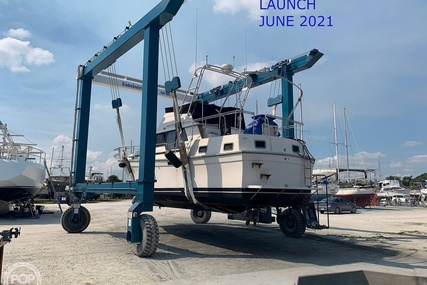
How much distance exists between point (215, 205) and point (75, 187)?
20.3 feet

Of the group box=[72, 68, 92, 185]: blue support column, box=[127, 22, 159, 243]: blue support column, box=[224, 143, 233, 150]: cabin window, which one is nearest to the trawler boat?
box=[224, 143, 233, 150]: cabin window

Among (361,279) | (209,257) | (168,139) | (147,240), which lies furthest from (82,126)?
(361,279)

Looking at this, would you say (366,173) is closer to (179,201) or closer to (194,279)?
(179,201)

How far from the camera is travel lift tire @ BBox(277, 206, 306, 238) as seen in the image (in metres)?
10.7

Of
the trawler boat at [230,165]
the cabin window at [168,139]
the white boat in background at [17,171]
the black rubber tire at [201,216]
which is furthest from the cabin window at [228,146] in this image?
the white boat in background at [17,171]

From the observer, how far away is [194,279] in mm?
6070

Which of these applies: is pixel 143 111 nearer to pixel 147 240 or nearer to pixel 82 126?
pixel 147 240

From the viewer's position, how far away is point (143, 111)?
888 cm

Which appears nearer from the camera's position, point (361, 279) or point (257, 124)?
point (361, 279)

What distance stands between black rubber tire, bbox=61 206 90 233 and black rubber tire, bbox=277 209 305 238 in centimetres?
653

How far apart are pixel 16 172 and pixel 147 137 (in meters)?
11.7

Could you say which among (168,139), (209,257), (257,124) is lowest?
(209,257)

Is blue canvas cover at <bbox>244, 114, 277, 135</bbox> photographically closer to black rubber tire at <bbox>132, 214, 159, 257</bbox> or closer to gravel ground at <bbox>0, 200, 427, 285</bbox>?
gravel ground at <bbox>0, 200, 427, 285</bbox>

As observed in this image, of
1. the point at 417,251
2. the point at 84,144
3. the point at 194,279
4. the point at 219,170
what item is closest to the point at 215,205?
the point at 219,170
